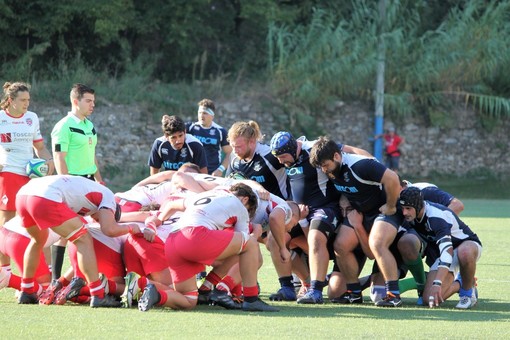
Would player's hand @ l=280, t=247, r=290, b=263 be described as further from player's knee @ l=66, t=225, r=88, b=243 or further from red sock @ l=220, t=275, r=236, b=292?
player's knee @ l=66, t=225, r=88, b=243

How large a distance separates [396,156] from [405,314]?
19810 millimetres

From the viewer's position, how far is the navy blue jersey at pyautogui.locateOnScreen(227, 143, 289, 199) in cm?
961

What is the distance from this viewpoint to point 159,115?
27188mm

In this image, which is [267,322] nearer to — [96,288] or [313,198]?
[96,288]

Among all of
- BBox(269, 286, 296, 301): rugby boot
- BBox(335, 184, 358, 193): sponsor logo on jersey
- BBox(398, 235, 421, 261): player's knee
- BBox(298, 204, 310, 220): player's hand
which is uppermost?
BBox(335, 184, 358, 193): sponsor logo on jersey

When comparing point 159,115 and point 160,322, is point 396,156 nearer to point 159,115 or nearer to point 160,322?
point 159,115

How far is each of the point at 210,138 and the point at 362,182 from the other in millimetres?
6037

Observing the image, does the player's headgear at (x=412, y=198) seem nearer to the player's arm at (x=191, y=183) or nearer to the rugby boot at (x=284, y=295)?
the rugby boot at (x=284, y=295)

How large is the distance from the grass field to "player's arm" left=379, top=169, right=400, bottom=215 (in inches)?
34.0

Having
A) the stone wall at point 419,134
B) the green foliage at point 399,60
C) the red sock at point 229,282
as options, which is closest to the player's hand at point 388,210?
the red sock at point 229,282

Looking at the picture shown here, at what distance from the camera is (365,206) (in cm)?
909

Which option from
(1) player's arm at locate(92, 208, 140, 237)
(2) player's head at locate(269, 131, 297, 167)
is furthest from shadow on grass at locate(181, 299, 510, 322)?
(2) player's head at locate(269, 131, 297, 167)

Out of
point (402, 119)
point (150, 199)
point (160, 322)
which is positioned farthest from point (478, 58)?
point (160, 322)

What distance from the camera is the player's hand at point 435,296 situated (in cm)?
866
